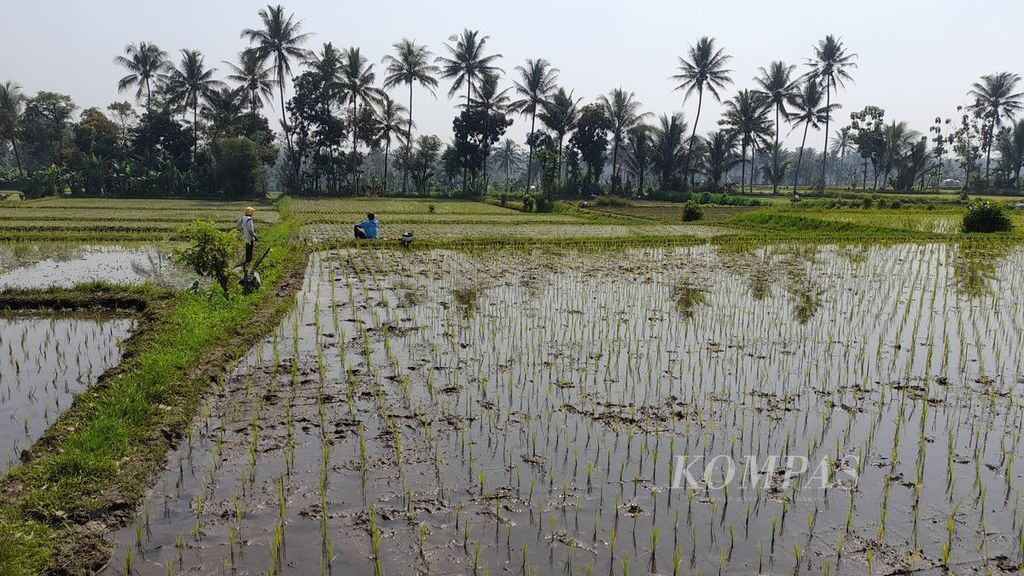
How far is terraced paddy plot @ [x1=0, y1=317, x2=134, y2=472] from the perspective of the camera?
4.87m

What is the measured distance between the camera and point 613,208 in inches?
1192

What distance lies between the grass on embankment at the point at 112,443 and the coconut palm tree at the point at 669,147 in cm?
3469

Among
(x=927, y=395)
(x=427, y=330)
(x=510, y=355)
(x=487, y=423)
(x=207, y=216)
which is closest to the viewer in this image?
(x=487, y=423)

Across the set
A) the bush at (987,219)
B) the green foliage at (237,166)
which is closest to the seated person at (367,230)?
the bush at (987,219)

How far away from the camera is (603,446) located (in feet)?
15.0

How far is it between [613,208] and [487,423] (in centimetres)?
2605

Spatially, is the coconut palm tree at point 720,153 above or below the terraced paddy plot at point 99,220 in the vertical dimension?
above

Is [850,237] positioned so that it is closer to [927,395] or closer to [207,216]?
[927,395]

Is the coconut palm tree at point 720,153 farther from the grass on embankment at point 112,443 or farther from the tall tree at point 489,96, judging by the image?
the grass on embankment at point 112,443

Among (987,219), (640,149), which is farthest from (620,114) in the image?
(987,219)

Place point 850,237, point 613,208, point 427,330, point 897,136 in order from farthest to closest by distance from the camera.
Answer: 1. point 897,136
2. point 613,208
3. point 850,237
4. point 427,330

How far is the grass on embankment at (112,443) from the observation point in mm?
A: 3359

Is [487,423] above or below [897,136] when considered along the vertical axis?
below

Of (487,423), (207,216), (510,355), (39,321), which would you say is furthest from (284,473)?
(207,216)
